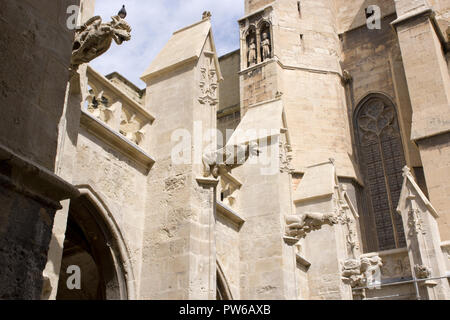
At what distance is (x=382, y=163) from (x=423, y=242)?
496cm

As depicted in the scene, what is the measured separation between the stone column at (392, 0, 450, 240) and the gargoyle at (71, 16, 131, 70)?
10916mm

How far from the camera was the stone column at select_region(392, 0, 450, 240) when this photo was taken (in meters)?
13.6

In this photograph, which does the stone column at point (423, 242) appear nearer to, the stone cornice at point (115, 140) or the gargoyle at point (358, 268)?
the gargoyle at point (358, 268)

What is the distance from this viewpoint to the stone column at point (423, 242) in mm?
11852

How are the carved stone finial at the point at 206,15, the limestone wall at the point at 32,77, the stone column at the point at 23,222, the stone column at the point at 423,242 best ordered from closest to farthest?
1. the stone column at the point at 23,222
2. the limestone wall at the point at 32,77
3. the carved stone finial at the point at 206,15
4. the stone column at the point at 423,242

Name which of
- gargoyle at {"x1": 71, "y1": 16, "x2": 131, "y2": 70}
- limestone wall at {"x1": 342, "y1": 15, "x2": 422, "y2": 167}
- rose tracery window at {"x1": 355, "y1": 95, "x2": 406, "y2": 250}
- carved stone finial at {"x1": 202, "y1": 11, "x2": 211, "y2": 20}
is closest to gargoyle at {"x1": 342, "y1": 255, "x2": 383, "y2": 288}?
rose tracery window at {"x1": 355, "y1": 95, "x2": 406, "y2": 250}

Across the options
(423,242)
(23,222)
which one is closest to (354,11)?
(423,242)

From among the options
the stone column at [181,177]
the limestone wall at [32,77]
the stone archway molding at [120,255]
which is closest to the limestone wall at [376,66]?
the stone column at [181,177]

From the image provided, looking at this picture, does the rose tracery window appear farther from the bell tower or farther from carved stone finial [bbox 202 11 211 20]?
carved stone finial [bbox 202 11 211 20]

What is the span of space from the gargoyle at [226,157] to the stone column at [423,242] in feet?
23.8

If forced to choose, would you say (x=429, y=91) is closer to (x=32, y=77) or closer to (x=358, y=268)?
(x=358, y=268)
